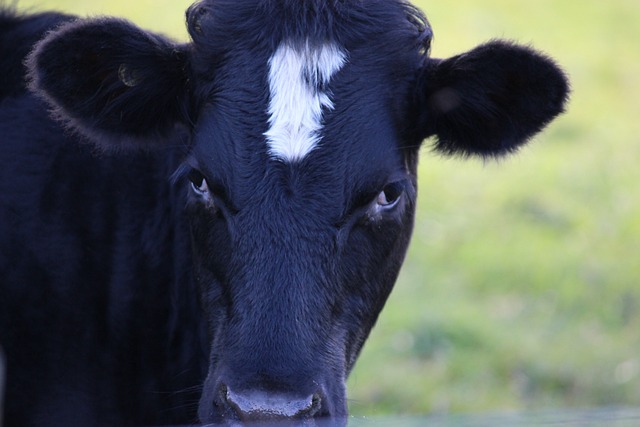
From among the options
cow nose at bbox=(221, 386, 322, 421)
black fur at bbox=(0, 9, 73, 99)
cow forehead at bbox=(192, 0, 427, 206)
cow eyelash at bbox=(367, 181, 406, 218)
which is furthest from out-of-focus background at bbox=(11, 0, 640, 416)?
black fur at bbox=(0, 9, 73, 99)

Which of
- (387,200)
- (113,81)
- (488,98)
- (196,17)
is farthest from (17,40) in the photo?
(488,98)

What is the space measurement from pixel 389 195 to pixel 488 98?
0.61 m

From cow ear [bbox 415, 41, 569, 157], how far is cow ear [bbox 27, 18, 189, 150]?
1.03 metres

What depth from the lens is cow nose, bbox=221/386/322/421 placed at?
302 centimetres

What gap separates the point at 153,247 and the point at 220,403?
4.06 ft

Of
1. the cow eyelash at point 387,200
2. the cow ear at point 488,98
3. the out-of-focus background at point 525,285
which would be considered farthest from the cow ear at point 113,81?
the out-of-focus background at point 525,285

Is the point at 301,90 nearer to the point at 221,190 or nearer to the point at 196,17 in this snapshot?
the point at 221,190

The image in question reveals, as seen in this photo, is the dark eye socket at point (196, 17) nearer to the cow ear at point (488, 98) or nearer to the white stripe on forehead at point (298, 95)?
the white stripe on forehead at point (298, 95)

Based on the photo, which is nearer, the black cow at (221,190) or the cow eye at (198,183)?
the black cow at (221,190)

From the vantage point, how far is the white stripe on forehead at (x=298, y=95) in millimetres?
3492

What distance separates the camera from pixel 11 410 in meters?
4.11

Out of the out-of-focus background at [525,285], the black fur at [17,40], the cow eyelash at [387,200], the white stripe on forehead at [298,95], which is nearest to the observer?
the white stripe on forehead at [298,95]

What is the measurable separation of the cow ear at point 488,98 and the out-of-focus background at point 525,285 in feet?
0.51

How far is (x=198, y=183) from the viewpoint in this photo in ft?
12.3
